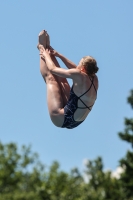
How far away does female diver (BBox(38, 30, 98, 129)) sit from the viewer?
41.3 feet

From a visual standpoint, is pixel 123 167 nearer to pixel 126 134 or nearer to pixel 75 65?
pixel 126 134

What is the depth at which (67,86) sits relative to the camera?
13.4m

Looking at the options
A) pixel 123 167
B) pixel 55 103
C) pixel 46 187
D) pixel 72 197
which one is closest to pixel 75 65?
pixel 55 103

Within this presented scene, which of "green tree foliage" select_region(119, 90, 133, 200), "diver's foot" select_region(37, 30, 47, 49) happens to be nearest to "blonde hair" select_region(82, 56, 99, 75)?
"diver's foot" select_region(37, 30, 47, 49)

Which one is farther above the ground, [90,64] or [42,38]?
[42,38]

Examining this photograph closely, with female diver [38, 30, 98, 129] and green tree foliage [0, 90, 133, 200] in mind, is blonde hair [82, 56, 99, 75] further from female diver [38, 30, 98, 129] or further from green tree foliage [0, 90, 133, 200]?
green tree foliage [0, 90, 133, 200]

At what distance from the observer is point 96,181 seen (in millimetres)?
53938

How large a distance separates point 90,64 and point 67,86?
1000 millimetres

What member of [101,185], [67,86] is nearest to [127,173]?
[101,185]

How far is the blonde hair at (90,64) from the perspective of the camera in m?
12.6

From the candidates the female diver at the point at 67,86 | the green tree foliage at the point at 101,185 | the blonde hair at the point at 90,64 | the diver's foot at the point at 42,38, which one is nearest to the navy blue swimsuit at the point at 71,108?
the female diver at the point at 67,86

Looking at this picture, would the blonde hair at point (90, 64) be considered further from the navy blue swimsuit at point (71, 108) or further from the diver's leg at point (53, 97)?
the diver's leg at point (53, 97)

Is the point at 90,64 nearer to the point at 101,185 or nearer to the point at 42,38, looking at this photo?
the point at 42,38

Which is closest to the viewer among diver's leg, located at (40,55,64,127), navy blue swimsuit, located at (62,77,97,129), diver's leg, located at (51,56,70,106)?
navy blue swimsuit, located at (62,77,97,129)
